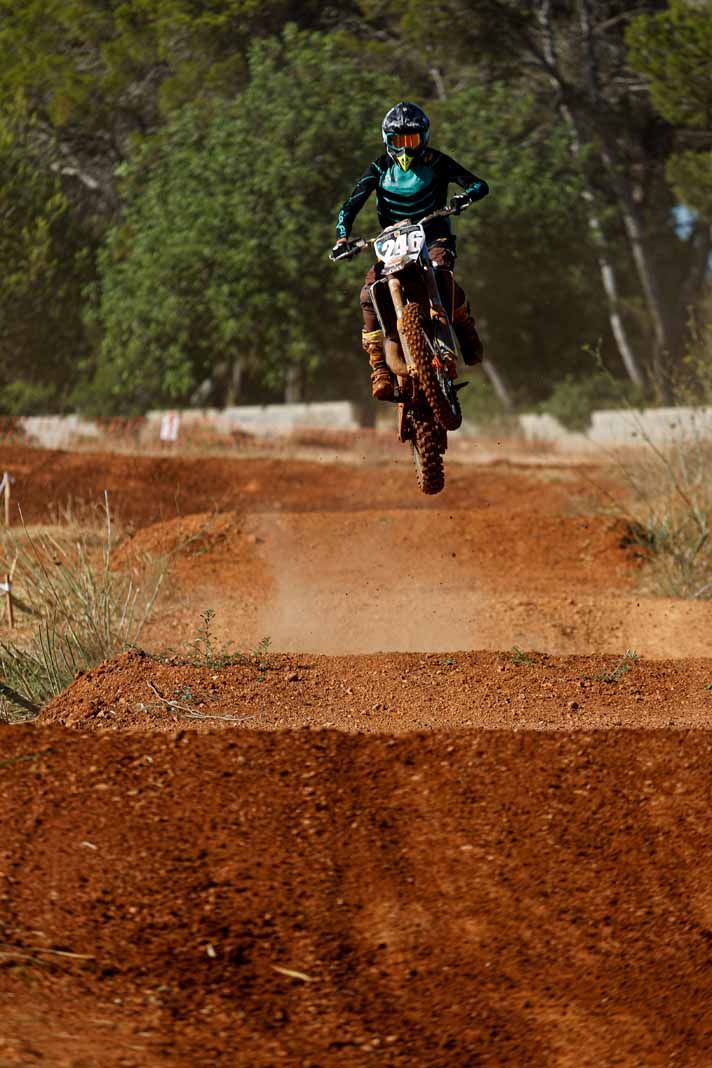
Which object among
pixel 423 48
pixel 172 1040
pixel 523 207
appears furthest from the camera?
pixel 423 48

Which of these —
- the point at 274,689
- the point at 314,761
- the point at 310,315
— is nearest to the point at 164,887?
the point at 314,761

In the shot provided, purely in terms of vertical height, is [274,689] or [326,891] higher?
[326,891]

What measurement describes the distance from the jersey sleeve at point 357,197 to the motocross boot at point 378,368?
0.70m

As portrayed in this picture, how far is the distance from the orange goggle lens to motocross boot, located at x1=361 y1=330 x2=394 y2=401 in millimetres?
1298

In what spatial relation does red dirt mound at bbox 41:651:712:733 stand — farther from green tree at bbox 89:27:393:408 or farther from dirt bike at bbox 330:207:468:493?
green tree at bbox 89:27:393:408

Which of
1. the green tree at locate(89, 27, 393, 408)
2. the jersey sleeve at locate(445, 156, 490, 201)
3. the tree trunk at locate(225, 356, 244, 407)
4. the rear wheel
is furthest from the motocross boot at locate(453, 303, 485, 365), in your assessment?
the tree trunk at locate(225, 356, 244, 407)

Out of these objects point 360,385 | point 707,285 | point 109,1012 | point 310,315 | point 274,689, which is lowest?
point 360,385

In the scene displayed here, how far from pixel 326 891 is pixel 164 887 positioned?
59 centimetres

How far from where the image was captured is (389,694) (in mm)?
8562

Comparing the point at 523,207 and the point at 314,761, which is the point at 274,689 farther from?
the point at 523,207

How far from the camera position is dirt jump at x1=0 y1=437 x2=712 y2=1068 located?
4.84 meters

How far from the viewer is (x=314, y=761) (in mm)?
6508

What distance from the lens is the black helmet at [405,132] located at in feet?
30.4

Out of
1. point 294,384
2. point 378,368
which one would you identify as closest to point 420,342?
point 378,368
